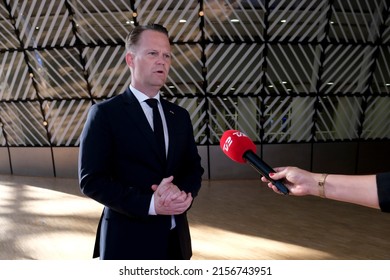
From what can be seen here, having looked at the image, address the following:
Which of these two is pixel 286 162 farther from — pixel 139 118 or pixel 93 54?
pixel 139 118

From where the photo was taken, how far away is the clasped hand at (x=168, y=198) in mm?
1571

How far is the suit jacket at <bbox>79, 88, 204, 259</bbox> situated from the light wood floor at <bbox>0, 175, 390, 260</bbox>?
3.13m

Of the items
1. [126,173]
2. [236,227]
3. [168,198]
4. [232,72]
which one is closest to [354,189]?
[168,198]

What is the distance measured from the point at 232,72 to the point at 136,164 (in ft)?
28.3

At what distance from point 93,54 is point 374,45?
8.42 metres

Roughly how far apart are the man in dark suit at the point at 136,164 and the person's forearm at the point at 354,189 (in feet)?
2.21

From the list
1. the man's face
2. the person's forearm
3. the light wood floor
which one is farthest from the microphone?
the light wood floor

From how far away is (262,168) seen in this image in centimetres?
159

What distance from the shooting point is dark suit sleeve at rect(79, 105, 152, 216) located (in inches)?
63.4

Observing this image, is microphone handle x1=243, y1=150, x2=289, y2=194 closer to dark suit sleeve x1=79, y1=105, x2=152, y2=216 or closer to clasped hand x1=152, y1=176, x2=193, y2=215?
clasped hand x1=152, y1=176, x2=193, y2=215

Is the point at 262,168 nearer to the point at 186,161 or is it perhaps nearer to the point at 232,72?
the point at 186,161

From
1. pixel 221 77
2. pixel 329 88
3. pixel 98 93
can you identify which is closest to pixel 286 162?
pixel 329 88

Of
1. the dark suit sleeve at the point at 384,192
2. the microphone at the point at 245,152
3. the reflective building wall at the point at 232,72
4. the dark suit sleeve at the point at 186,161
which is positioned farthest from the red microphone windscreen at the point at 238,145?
the reflective building wall at the point at 232,72

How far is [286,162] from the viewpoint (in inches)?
412
